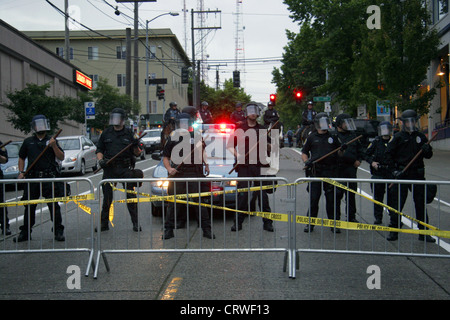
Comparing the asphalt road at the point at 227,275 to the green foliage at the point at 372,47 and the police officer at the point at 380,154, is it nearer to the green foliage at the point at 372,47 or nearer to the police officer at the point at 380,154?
the police officer at the point at 380,154

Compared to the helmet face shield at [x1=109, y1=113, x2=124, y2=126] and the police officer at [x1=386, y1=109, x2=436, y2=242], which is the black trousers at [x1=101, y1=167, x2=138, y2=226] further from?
the police officer at [x1=386, y1=109, x2=436, y2=242]

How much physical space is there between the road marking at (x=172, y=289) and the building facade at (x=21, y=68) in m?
17.4

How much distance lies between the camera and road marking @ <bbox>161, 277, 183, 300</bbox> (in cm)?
450

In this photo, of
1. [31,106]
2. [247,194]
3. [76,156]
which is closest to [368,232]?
[247,194]

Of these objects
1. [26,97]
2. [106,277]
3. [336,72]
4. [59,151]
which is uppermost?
[336,72]

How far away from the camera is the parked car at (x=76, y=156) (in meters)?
17.5

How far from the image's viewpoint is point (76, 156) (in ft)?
58.7

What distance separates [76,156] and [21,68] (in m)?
12.9

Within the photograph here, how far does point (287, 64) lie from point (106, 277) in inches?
1772
